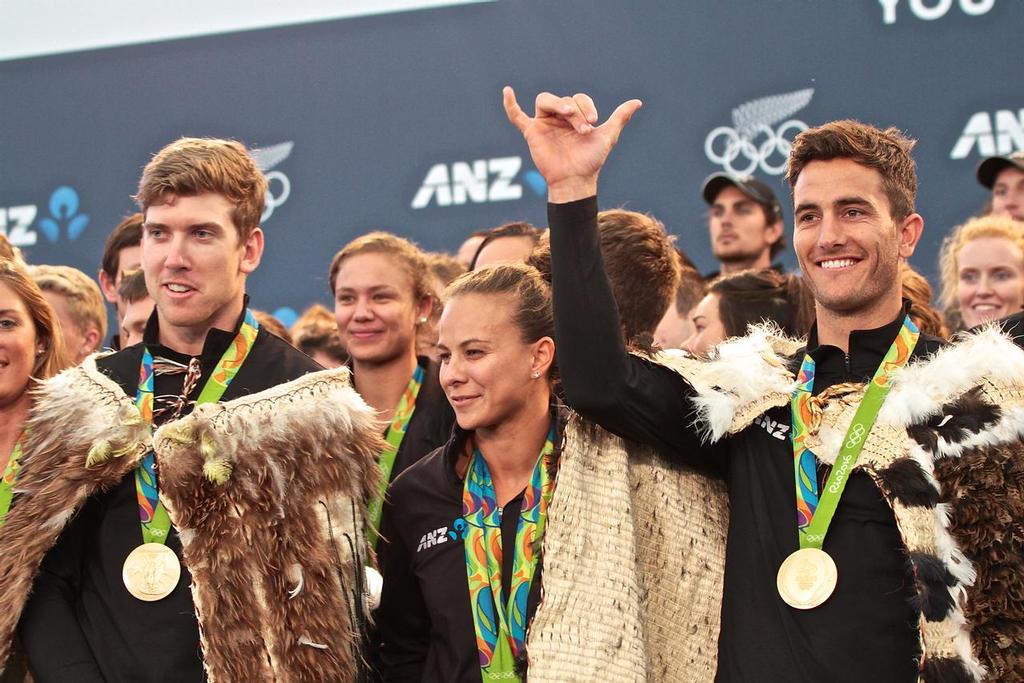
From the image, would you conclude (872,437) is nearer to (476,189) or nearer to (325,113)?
(476,189)

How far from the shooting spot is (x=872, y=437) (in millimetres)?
2930

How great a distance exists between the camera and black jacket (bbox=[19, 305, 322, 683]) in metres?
3.21

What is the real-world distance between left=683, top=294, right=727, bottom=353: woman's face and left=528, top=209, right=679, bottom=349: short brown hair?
134 cm

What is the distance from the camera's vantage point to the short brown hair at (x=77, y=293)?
5574mm

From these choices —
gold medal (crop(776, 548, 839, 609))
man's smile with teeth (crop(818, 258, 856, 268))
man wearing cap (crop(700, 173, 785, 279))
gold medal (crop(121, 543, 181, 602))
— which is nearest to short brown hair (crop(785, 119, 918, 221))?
man's smile with teeth (crop(818, 258, 856, 268))

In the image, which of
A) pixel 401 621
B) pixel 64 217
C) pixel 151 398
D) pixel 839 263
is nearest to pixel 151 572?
pixel 151 398

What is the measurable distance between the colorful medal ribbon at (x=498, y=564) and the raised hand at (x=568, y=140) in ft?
2.45

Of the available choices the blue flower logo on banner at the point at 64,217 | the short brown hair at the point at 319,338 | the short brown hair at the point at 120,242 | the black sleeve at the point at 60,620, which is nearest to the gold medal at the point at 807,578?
the black sleeve at the point at 60,620

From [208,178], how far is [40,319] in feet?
2.27

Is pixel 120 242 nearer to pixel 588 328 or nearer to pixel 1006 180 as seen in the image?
pixel 588 328

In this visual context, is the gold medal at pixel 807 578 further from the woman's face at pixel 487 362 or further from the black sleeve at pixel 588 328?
the woman's face at pixel 487 362

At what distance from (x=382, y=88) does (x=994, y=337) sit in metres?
5.14

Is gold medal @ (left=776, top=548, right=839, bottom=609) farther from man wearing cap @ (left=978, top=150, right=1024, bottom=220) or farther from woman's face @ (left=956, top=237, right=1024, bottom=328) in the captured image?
man wearing cap @ (left=978, top=150, right=1024, bottom=220)

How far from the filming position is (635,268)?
348 cm
